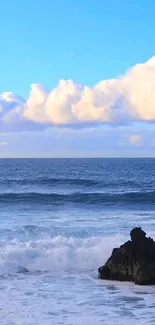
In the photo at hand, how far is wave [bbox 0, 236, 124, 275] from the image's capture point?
18.0 metres

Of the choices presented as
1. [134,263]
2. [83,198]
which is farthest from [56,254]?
[83,198]

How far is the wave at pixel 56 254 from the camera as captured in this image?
18.0 m

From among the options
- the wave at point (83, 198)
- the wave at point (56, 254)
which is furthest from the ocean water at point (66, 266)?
the wave at point (83, 198)

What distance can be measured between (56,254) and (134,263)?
455 cm

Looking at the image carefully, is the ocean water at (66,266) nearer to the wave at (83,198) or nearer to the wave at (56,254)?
the wave at (56,254)

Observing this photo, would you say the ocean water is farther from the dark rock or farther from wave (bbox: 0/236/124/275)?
the dark rock

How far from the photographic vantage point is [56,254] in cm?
1936

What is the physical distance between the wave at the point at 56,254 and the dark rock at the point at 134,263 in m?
1.91

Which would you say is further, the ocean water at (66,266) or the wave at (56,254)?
the wave at (56,254)

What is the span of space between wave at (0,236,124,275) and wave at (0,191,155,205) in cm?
1814

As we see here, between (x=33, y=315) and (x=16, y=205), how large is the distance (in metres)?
25.5

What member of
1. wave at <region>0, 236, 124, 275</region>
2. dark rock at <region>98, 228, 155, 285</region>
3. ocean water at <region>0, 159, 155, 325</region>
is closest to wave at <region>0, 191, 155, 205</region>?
ocean water at <region>0, 159, 155, 325</region>

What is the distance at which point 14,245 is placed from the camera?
2045cm

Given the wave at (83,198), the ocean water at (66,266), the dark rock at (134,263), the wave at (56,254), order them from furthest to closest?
the wave at (83,198) → the wave at (56,254) → the dark rock at (134,263) → the ocean water at (66,266)
